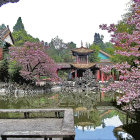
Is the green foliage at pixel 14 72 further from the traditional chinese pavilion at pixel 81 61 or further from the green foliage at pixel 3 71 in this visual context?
the traditional chinese pavilion at pixel 81 61

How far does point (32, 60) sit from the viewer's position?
2314cm

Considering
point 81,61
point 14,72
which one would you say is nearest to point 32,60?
point 14,72

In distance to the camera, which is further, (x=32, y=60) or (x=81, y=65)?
(x=81, y=65)

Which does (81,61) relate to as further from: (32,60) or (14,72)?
(14,72)

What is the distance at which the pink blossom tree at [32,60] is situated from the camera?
22.8m

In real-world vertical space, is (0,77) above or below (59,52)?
below

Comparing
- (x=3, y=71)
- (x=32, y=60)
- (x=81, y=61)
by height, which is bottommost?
(x=3, y=71)

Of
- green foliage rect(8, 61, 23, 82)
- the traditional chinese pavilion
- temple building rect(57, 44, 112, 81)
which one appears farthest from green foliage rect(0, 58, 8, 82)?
the traditional chinese pavilion

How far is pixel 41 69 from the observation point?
23.5 meters

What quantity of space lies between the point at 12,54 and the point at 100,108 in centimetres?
1383

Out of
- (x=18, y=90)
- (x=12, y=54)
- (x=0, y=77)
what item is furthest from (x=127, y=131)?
(x=0, y=77)

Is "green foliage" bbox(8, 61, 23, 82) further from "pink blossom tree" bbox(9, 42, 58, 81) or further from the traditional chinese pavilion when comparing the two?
the traditional chinese pavilion

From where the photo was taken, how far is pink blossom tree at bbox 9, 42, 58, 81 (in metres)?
22.8

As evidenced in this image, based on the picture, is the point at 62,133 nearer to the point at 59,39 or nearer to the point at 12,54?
the point at 12,54
